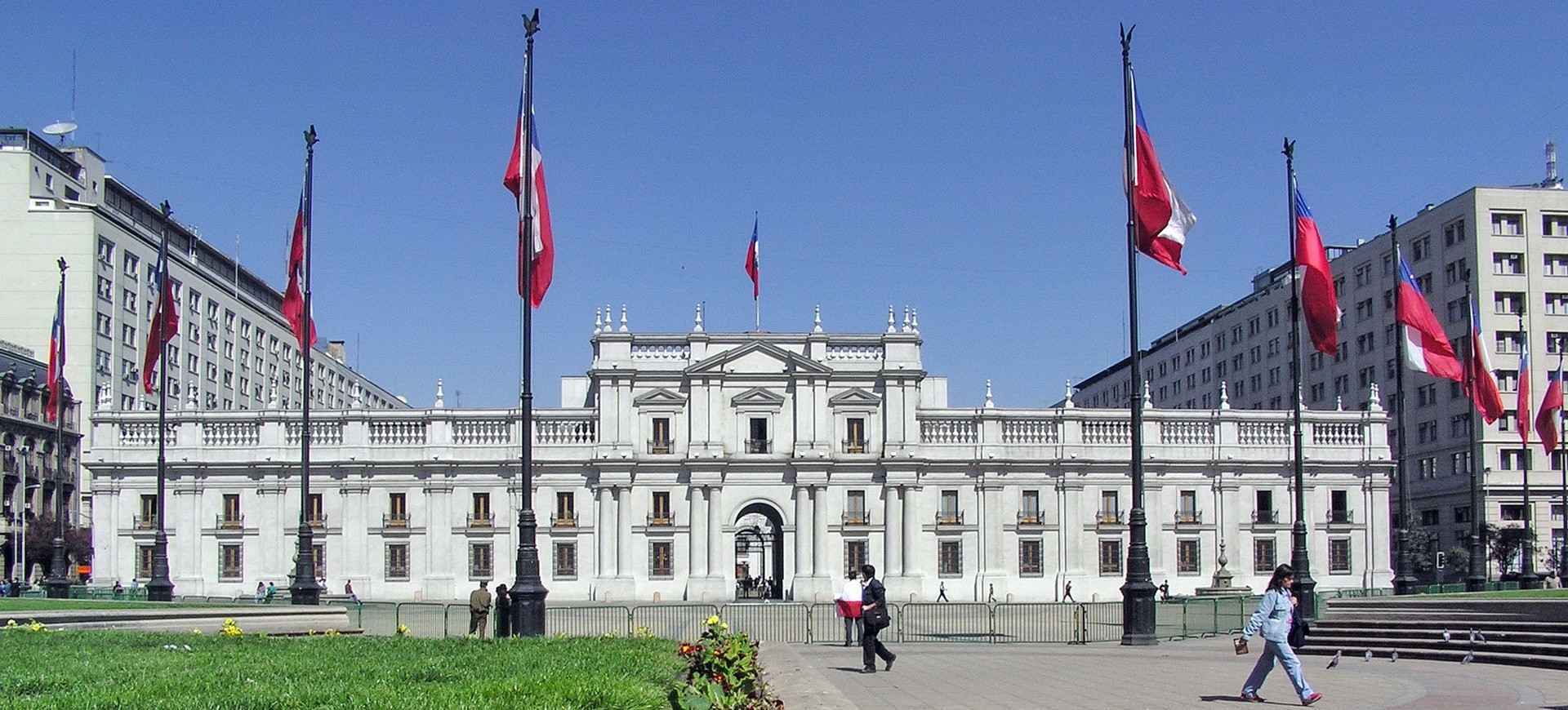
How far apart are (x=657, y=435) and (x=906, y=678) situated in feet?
154

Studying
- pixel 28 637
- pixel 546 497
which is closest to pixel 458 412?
pixel 546 497

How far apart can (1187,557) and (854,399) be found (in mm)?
16331

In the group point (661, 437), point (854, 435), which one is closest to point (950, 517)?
point (854, 435)

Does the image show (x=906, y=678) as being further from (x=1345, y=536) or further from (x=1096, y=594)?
(x=1345, y=536)

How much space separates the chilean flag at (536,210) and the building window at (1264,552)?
48.1m

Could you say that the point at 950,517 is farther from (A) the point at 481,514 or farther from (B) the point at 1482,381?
(B) the point at 1482,381

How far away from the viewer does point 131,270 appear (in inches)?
3428

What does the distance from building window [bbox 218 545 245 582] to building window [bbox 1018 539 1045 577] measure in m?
33.6

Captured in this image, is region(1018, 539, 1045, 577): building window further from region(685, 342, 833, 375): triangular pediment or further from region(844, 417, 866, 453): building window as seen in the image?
region(685, 342, 833, 375): triangular pediment

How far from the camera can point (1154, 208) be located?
30.2 metres

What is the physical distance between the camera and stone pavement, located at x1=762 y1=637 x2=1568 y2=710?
17250mm

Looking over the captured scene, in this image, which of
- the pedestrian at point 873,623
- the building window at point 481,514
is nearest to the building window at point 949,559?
the building window at point 481,514

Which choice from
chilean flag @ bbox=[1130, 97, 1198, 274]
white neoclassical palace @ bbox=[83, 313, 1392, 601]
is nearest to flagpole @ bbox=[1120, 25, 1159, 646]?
chilean flag @ bbox=[1130, 97, 1198, 274]

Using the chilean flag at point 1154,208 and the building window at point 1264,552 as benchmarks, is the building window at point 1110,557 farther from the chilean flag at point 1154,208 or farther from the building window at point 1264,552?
the chilean flag at point 1154,208
